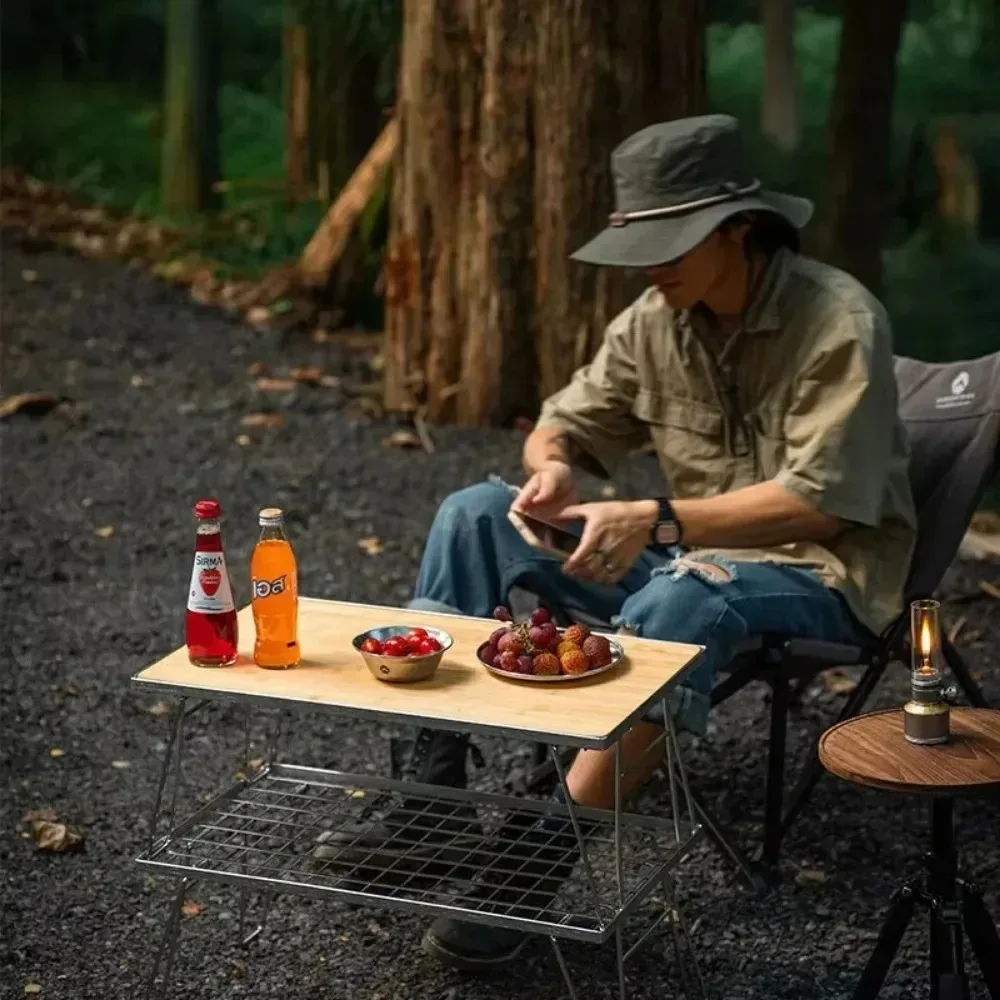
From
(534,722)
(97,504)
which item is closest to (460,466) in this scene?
(97,504)

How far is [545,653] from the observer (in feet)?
11.2

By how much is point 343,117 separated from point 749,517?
667 centimetres

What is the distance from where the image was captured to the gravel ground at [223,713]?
3.79 m

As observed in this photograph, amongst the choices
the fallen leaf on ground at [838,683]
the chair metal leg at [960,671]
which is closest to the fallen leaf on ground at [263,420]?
the fallen leaf on ground at [838,683]

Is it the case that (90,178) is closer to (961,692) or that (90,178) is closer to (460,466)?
(460,466)

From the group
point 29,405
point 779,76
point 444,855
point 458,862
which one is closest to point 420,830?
point 444,855

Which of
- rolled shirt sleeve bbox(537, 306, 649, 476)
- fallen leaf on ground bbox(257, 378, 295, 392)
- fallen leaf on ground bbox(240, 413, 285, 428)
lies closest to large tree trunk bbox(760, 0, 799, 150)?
fallen leaf on ground bbox(257, 378, 295, 392)

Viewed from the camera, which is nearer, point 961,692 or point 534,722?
point 534,722

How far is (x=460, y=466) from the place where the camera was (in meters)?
7.09

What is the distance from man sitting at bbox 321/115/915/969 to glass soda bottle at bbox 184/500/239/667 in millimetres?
566

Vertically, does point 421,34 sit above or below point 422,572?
above

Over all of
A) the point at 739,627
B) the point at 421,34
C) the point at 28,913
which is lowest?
the point at 28,913

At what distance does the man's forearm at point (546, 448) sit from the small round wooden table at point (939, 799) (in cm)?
136

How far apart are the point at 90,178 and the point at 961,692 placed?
27.7ft
